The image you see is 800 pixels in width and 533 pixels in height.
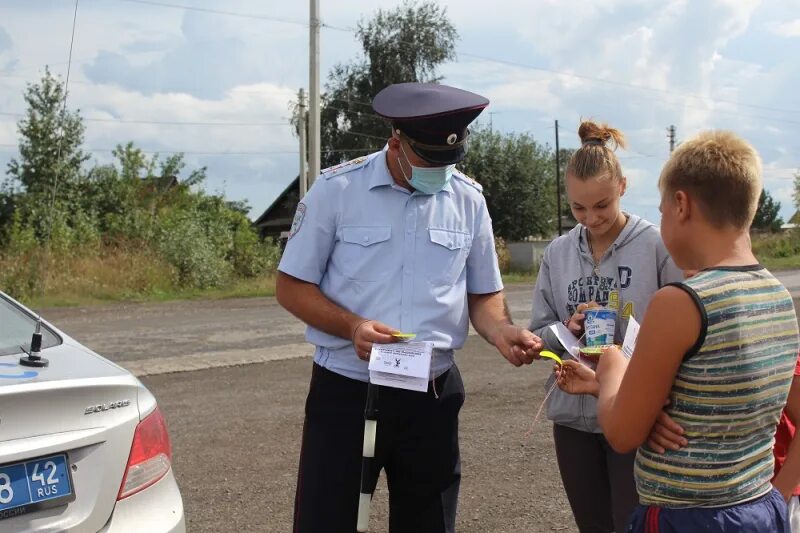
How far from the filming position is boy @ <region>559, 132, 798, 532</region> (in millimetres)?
1983

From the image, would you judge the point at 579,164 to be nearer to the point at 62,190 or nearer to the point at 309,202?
the point at 309,202

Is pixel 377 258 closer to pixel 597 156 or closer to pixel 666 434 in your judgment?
pixel 597 156

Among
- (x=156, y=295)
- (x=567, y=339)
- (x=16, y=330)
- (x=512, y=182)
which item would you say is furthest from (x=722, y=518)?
(x=512, y=182)

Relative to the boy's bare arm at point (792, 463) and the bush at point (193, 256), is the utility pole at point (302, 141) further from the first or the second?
the boy's bare arm at point (792, 463)

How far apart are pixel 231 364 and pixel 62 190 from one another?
20866 mm

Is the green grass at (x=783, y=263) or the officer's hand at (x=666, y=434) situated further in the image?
the green grass at (x=783, y=263)

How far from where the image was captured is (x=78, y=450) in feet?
9.23

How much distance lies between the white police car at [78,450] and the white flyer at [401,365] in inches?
34.2

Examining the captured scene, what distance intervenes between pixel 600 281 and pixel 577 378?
86cm

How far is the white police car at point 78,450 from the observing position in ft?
8.83

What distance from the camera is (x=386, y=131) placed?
48.2 meters

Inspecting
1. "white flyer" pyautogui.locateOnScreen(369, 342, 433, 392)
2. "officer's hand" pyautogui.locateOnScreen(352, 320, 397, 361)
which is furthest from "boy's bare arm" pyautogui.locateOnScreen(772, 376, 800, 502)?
"officer's hand" pyautogui.locateOnScreen(352, 320, 397, 361)

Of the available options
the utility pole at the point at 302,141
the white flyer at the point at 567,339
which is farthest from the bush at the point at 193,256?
the white flyer at the point at 567,339

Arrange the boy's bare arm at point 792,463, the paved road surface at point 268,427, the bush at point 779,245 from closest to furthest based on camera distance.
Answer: the boy's bare arm at point 792,463, the paved road surface at point 268,427, the bush at point 779,245
